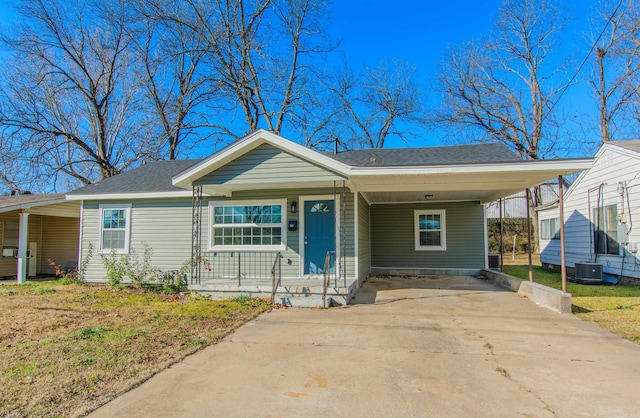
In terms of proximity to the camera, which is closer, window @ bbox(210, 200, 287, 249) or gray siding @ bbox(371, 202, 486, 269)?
window @ bbox(210, 200, 287, 249)

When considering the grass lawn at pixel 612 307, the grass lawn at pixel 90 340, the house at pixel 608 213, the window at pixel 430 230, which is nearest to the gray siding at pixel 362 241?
the window at pixel 430 230

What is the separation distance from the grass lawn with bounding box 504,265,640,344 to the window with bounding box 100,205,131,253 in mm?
11198

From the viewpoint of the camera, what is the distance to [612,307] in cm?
711

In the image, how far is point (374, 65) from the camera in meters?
25.7

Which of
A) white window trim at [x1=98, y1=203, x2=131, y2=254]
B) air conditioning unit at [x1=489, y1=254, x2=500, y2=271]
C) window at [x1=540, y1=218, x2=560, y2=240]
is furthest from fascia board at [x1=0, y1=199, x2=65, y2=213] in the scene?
window at [x1=540, y1=218, x2=560, y2=240]

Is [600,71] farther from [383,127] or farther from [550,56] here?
[383,127]

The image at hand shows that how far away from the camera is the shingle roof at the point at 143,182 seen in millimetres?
10320

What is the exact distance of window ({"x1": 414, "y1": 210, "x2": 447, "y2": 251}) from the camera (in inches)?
484

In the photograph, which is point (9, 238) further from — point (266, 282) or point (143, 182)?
point (266, 282)

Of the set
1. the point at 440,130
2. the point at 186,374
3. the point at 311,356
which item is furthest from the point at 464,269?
the point at 440,130

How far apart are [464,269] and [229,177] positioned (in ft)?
28.0

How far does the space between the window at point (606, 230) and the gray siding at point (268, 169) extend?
9.21 metres

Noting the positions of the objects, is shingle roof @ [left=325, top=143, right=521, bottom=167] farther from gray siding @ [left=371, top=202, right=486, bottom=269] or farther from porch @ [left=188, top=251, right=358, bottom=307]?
porch @ [left=188, top=251, right=358, bottom=307]

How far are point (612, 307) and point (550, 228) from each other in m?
8.97
